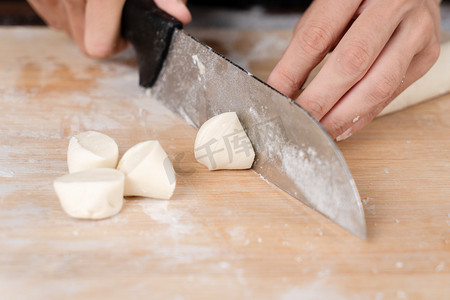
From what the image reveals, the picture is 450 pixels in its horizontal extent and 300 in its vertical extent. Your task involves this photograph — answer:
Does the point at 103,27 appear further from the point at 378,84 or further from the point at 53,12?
the point at 378,84

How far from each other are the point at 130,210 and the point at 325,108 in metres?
0.59

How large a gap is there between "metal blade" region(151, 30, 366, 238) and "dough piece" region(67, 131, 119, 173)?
358 millimetres

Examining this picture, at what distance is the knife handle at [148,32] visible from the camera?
1.54 metres

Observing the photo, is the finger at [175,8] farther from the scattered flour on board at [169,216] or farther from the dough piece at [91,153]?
the scattered flour on board at [169,216]

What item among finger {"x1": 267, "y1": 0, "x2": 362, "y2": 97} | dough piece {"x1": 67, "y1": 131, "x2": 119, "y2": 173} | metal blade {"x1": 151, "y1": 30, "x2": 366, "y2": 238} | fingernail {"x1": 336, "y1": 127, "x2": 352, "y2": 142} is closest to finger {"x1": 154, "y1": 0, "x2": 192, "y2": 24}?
metal blade {"x1": 151, "y1": 30, "x2": 366, "y2": 238}

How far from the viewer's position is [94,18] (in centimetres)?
171

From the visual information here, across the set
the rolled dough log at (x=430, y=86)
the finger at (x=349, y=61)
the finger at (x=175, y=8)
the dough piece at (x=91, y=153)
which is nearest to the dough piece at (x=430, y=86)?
the rolled dough log at (x=430, y=86)

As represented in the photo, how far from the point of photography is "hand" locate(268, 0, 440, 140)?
126 cm

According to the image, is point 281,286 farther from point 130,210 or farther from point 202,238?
point 130,210

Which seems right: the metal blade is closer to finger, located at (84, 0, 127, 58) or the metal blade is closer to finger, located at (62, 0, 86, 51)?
finger, located at (84, 0, 127, 58)

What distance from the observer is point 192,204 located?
3.98 ft

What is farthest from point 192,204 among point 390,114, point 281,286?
point 390,114

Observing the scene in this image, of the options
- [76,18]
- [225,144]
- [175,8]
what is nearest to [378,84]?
[225,144]

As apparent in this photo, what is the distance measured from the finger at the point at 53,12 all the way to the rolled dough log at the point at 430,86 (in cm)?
137
